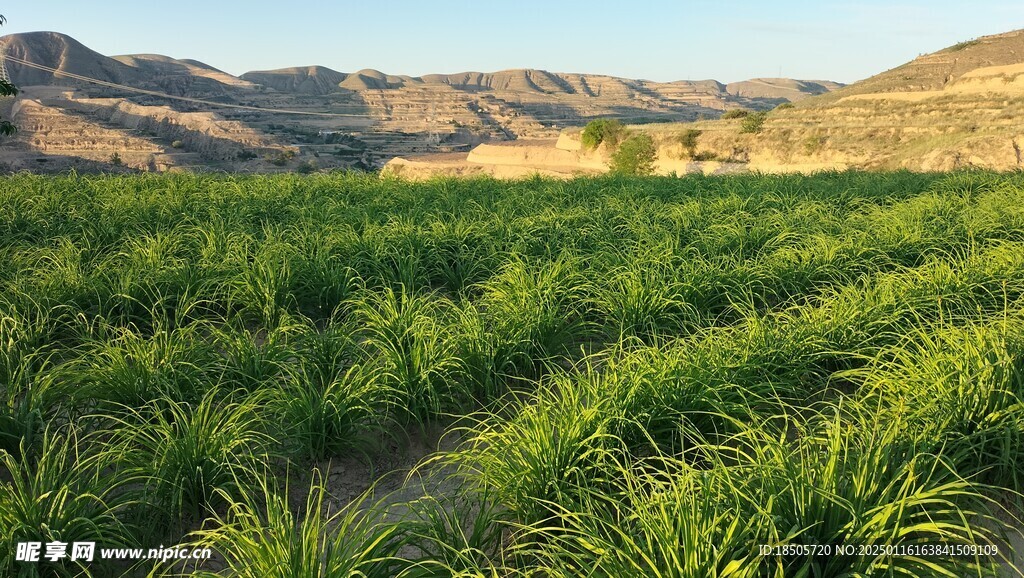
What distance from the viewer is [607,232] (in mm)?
6203

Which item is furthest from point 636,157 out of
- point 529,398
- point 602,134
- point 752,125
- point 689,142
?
point 529,398

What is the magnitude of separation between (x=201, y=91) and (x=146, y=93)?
16.6m

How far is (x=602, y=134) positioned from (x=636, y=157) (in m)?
11.0

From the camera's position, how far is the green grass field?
198 centimetres

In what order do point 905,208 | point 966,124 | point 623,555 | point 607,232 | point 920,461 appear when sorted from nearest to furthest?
1. point 623,555
2. point 920,461
3. point 607,232
4. point 905,208
5. point 966,124

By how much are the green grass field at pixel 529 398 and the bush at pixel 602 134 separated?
47975 millimetres

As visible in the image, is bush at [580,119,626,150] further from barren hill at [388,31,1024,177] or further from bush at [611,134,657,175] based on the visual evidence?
bush at [611,134,657,175]

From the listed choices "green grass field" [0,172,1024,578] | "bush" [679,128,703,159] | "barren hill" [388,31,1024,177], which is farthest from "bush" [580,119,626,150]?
"green grass field" [0,172,1024,578]

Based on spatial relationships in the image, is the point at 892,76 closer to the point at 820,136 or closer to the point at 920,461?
the point at 820,136

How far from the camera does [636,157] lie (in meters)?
43.3

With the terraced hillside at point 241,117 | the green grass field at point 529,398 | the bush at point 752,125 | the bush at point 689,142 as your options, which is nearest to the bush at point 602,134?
A: the bush at point 689,142

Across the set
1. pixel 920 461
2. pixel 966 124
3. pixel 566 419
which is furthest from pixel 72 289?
pixel 966 124

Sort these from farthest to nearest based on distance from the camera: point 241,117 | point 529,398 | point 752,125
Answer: point 241,117, point 752,125, point 529,398

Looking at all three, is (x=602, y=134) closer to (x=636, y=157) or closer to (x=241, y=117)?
(x=636, y=157)
